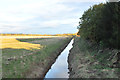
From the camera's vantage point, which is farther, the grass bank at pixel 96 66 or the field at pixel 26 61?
the field at pixel 26 61

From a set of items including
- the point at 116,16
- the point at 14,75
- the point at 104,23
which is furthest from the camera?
the point at 14,75

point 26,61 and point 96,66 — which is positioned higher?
point 96,66

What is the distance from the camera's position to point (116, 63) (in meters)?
12.9

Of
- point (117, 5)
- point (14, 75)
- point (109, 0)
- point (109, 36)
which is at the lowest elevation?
point (14, 75)

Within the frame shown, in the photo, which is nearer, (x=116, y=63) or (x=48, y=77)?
(x=116, y=63)

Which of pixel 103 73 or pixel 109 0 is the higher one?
pixel 109 0

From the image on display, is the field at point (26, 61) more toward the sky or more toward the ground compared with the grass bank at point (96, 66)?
more toward the ground

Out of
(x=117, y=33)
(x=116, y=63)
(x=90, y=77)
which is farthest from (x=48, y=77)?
(x=117, y=33)

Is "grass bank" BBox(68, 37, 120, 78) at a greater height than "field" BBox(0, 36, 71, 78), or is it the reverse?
"grass bank" BBox(68, 37, 120, 78)

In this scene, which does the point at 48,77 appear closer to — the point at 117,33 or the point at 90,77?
the point at 90,77

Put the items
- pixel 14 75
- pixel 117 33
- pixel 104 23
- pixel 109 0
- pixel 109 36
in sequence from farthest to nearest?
pixel 14 75, pixel 109 0, pixel 104 23, pixel 109 36, pixel 117 33

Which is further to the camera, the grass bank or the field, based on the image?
the field

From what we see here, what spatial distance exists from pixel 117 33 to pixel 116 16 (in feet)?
7.11

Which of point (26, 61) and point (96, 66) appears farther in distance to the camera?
point (26, 61)
